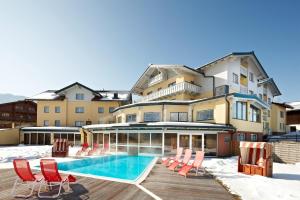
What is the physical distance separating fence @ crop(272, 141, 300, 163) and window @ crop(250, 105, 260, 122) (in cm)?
597

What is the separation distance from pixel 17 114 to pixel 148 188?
4920 centimetres

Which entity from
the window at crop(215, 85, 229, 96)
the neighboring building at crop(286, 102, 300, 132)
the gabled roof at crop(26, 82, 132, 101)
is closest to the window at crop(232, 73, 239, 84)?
the window at crop(215, 85, 229, 96)

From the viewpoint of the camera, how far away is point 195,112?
23562mm

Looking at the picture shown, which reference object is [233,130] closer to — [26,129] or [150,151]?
[150,151]

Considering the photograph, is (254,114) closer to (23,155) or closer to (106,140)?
(106,140)

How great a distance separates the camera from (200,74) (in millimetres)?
28438

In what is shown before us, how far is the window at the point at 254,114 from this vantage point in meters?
22.9

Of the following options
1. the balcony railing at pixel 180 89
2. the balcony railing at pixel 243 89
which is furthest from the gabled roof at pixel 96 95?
the balcony railing at pixel 243 89

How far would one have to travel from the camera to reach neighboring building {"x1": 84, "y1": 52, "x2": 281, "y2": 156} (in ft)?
63.6

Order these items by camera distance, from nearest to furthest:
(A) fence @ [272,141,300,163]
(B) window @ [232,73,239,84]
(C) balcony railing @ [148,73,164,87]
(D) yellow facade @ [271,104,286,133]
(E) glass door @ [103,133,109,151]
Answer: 1. (A) fence @ [272,141,300,163]
2. (E) glass door @ [103,133,109,151]
3. (B) window @ [232,73,239,84]
4. (C) balcony railing @ [148,73,164,87]
5. (D) yellow facade @ [271,104,286,133]

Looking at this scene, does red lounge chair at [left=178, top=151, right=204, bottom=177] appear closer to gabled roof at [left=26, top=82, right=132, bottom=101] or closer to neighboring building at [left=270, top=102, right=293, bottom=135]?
neighboring building at [left=270, top=102, right=293, bottom=135]

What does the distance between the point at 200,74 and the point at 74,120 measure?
24.0m

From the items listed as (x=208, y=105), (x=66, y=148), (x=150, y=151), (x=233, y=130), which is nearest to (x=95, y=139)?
(x=66, y=148)

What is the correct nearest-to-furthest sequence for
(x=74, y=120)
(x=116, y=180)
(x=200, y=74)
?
(x=116, y=180) → (x=200, y=74) → (x=74, y=120)
